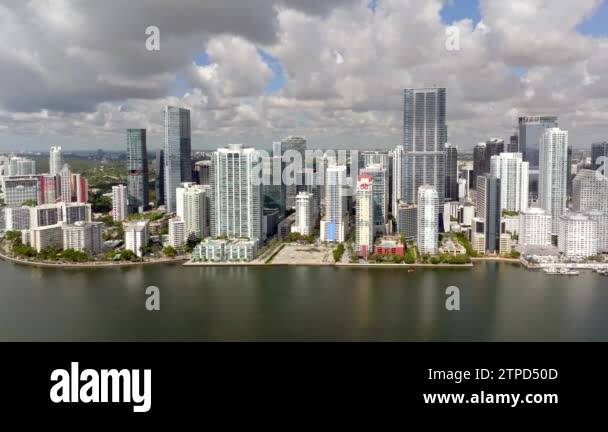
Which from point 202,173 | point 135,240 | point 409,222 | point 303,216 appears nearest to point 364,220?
point 409,222

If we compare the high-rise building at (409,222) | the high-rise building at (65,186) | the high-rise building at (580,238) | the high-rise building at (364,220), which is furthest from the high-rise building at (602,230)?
the high-rise building at (65,186)

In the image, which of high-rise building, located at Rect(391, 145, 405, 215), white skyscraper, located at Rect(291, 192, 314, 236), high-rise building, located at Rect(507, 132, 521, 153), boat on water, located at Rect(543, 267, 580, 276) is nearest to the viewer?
boat on water, located at Rect(543, 267, 580, 276)

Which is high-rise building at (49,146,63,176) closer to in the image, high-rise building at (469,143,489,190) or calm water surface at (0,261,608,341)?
calm water surface at (0,261,608,341)

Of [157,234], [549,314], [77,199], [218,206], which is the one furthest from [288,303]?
[77,199]

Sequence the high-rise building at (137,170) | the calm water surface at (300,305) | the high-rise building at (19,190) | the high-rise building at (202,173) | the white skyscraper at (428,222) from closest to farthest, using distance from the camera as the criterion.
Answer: the calm water surface at (300,305) < the white skyscraper at (428,222) < the high-rise building at (19,190) < the high-rise building at (137,170) < the high-rise building at (202,173)

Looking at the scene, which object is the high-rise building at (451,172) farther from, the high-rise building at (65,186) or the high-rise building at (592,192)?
the high-rise building at (65,186)

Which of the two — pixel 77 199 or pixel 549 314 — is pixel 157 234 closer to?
pixel 77 199

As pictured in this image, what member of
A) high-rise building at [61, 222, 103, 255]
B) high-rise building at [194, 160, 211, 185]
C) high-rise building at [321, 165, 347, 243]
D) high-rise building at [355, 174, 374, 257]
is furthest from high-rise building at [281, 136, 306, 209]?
high-rise building at [61, 222, 103, 255]
